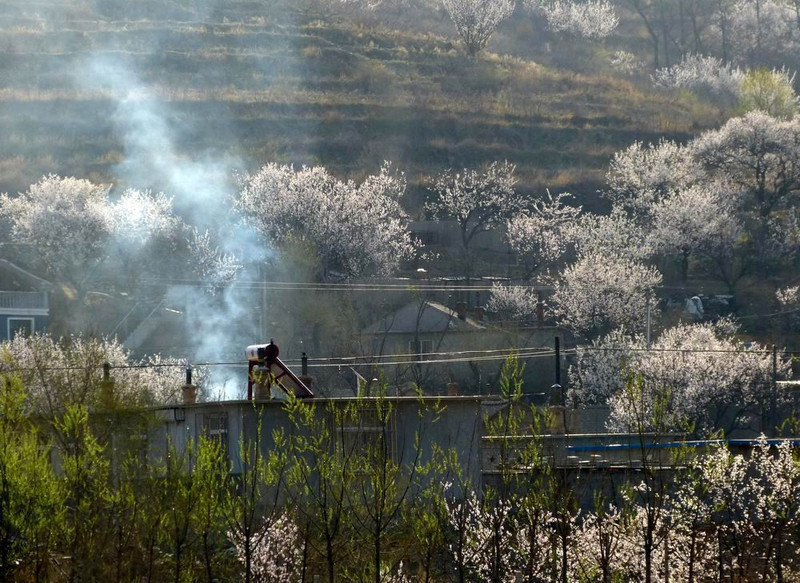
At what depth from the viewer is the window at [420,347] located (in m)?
46.4

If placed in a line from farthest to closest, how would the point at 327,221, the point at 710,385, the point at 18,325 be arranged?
the point at 327,221 → the point at 18,325 → the point at 710,385

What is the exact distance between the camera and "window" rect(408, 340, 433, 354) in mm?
46375

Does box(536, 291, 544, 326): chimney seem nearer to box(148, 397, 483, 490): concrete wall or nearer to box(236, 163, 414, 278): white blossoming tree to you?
box(236, 163, 414, 278): white blossoming tree

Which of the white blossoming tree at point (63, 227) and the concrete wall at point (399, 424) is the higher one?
the white blossoming tree at point (63, 227)

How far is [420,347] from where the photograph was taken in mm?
46469

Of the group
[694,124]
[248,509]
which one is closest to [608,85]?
[694,124]

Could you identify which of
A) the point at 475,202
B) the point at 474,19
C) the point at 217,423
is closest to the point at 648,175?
the point at 475,202

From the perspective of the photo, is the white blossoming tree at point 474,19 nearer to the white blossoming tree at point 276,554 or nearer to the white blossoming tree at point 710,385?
the white blossoming tree at point 710,385

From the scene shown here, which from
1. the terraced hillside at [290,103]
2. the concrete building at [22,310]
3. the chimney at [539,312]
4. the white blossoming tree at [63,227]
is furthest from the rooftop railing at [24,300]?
the terraced hillside at [290,103]

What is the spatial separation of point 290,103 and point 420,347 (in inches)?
1625

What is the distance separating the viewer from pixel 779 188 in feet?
219

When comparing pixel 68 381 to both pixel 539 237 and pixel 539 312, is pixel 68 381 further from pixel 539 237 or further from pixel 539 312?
pixel 539 237

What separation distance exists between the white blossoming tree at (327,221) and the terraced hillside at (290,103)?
1013 centimetres

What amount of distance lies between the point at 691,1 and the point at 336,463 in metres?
99.5
